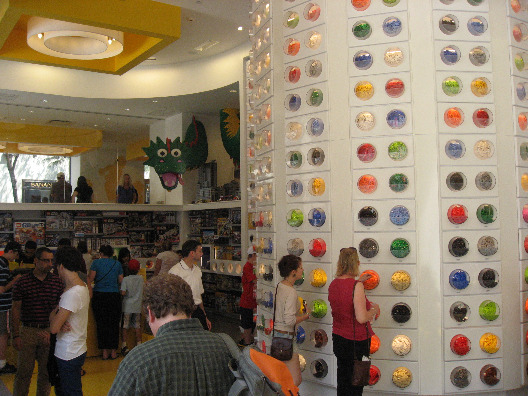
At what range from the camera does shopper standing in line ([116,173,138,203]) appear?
1208cm

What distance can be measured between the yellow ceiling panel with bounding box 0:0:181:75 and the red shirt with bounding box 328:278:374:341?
15.1 ft

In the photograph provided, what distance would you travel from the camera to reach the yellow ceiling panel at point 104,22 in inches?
243

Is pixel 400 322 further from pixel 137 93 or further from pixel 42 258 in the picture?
pixel 137 93

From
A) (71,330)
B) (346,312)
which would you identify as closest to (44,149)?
(71,330)

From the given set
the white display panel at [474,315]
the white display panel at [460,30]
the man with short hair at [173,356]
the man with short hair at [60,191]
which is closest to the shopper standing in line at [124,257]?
the man with short hair at [60,191]

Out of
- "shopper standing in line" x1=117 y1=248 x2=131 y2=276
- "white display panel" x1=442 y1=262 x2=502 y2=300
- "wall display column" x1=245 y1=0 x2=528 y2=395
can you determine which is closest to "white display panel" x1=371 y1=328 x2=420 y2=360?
"wall display column" x1=245 y1=0 x2=528 y2=395

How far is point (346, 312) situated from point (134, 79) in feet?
27.1

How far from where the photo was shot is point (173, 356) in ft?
6.35

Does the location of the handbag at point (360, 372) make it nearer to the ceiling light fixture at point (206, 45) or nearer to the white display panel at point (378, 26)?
the white display panel at point (378, 26)

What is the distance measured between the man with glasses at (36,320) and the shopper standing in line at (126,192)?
754cm

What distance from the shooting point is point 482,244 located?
4.51 metres

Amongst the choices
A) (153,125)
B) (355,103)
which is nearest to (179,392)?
(355,103)

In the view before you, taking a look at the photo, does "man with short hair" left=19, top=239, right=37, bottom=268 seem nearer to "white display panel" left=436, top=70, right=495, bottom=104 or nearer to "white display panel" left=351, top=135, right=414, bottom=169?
"white display panel" left=351, top=135, right=414, bottom=169

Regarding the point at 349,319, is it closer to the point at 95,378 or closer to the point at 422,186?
the point at 422,186
